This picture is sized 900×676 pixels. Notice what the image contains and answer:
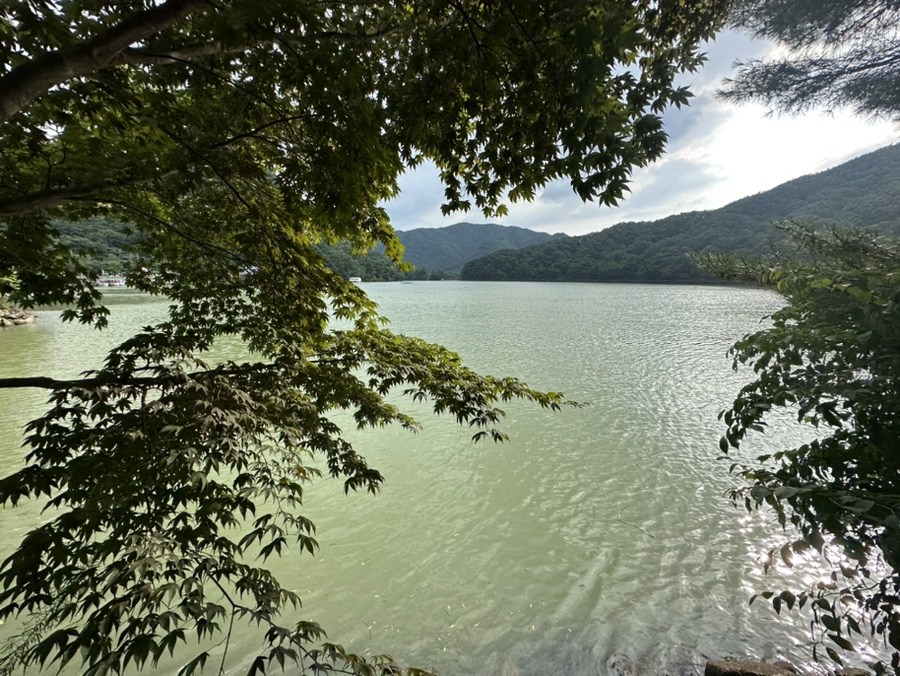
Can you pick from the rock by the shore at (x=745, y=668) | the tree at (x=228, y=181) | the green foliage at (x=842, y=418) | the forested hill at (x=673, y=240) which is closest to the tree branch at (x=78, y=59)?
the tree at (x=228, y=181)

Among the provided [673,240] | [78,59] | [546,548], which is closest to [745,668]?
[546,548]

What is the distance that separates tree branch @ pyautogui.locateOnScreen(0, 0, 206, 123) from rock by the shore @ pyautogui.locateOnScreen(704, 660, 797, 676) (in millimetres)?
6069

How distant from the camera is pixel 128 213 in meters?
3.42

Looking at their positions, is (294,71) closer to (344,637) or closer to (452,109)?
(452,109)

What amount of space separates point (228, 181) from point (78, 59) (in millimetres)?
1003

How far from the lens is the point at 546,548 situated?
5344mm

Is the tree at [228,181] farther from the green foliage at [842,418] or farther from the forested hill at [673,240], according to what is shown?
the forested hill at [673,240]

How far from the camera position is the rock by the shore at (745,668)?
318 cm

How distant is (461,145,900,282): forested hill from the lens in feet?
125

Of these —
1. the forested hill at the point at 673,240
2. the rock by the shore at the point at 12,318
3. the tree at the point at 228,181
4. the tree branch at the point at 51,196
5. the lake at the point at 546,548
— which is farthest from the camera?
the forested hill at the point at 673,240

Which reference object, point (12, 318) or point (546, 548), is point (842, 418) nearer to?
point (546, 548)

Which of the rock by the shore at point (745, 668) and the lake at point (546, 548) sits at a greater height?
the rock by the shore at point (745, 668)

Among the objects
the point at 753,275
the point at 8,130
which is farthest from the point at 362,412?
the point at 753,275

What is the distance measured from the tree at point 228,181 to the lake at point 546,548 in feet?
5.34
